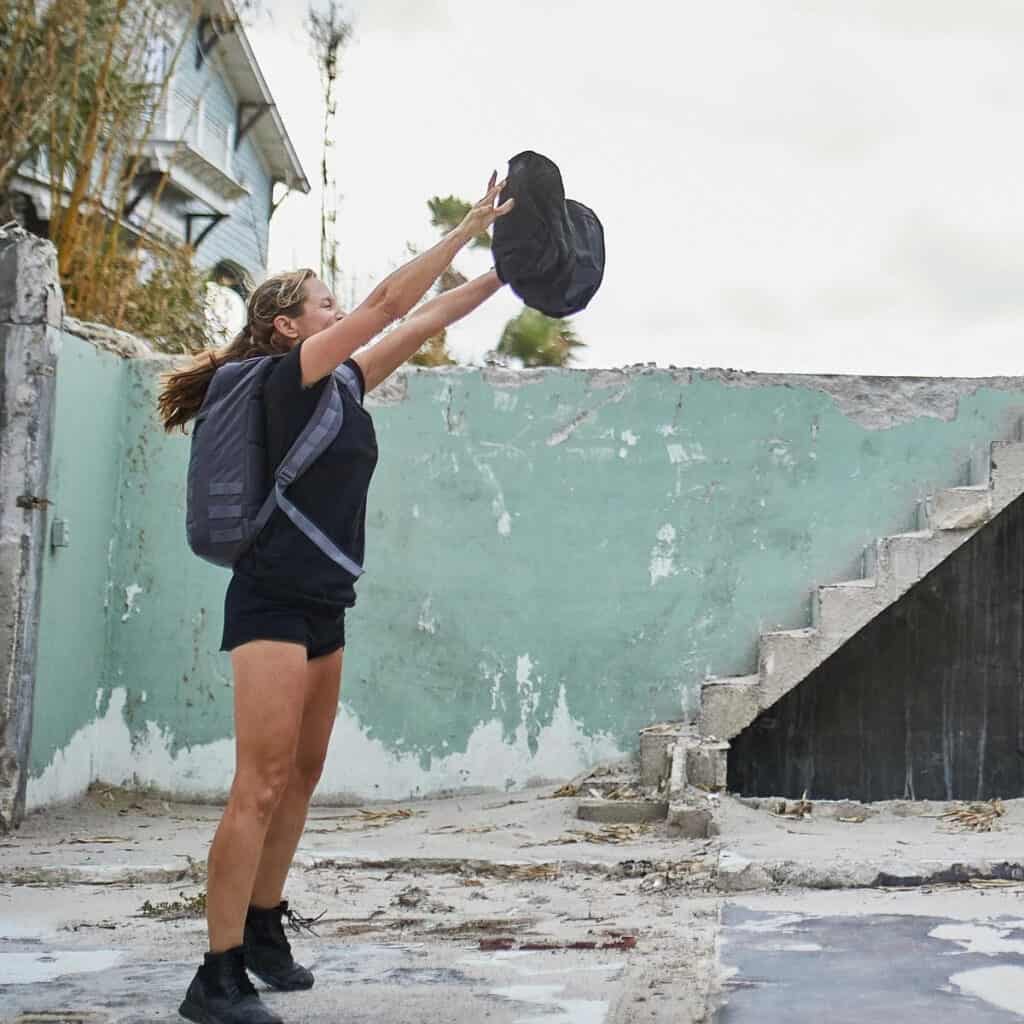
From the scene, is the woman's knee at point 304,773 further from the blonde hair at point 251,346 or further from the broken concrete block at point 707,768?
the broken concrete block at point 707,768

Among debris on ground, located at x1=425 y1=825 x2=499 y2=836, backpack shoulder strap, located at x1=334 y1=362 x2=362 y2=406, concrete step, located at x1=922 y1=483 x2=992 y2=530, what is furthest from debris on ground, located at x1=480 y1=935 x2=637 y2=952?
concrete step, located at x1=922 y1=483 x2=992 y2=530

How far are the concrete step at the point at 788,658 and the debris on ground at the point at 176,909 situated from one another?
12.0 feet

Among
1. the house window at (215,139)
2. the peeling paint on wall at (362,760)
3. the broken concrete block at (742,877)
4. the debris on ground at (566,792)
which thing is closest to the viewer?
the broken concrete block at (742,877)

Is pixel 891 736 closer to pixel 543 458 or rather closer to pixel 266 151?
pixel 543 458

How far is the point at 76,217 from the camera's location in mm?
8992

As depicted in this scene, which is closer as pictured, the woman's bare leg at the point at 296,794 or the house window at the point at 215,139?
the woman's bare leg at the point at 296,794

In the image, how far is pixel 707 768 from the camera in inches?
296

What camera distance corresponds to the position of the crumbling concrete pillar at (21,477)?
726 centimetres

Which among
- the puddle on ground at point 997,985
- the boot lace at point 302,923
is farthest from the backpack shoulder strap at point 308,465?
the puddle on ground at point 997,985

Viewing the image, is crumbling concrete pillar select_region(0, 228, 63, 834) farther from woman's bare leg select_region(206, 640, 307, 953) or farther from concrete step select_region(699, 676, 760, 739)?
woman's bare leg select_region(206, 640, 307, 953)

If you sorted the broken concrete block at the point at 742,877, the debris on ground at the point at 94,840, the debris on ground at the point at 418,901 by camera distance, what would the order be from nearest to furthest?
the debris on ground at the point at 418,901
the broken concrete block at the point at 742,877
the debris on ground at the point at 94,840

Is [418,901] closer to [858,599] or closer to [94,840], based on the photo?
[94,840]

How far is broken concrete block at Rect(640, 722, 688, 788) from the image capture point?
26.0ft

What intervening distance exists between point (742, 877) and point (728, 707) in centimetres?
259
